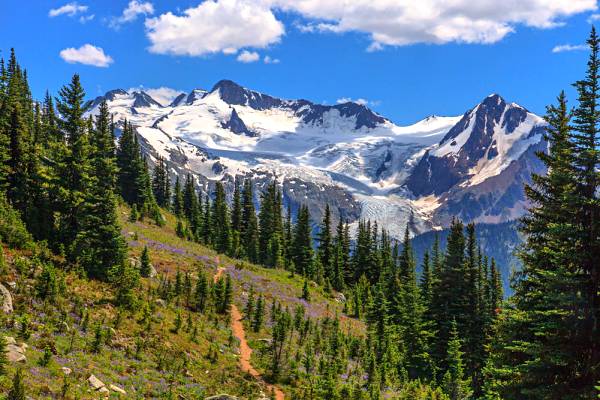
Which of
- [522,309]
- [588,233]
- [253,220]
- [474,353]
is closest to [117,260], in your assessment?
[522,309]

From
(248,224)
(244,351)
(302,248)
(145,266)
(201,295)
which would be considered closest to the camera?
(244,351)

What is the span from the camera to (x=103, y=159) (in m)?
37.5

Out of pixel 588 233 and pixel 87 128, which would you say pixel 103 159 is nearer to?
pixel 87 128

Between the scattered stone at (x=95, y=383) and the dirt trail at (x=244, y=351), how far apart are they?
1096 cm

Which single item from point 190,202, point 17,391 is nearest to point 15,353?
point 17,391

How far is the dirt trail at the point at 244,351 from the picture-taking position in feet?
97.5

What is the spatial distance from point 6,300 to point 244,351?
630 inches

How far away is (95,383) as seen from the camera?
66.3 ft

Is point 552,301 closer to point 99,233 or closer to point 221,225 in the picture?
point 99,233

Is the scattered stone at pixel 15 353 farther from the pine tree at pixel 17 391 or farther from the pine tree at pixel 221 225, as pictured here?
the pine tree at pixel 221 225

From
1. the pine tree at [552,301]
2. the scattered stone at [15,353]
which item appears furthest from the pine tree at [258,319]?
the scattered stone at [15,353]

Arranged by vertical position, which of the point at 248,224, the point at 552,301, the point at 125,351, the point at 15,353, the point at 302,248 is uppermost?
the point at 248,224

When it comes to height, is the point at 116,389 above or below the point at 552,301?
below

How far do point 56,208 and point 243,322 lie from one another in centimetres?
1593
